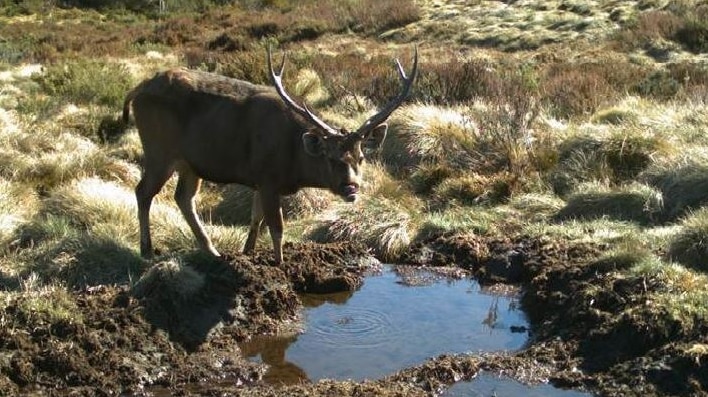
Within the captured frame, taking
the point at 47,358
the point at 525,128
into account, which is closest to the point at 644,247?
the point at 525,128

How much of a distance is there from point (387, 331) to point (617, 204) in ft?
13.4

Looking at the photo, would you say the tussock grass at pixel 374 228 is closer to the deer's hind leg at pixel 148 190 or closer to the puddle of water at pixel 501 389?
the deer's hind leg at pixel 148 190

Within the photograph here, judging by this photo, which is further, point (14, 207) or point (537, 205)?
point (537, 205)

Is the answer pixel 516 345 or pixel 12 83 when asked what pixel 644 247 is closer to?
pixel 516 345

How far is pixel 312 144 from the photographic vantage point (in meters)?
8.12

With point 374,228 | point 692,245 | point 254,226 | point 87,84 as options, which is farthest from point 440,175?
point 87,84

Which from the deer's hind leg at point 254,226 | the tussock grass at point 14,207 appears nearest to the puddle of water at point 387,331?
the deer's hind leg at point 254,226

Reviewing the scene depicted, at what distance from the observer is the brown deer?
8.21 meters

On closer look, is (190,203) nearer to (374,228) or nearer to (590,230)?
(374,228)

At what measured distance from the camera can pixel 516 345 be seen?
774 cm

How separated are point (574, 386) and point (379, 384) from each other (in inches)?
53.5

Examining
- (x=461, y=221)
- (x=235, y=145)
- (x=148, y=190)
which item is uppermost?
(x=235, y=145)

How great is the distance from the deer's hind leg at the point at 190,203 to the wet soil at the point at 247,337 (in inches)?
27.2

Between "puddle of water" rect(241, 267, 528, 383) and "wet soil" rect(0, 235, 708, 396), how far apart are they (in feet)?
0.59
